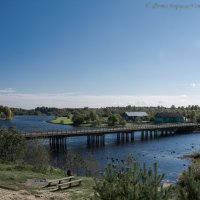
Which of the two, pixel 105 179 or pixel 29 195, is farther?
pixel 29 195

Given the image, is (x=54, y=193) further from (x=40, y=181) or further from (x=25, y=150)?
(x=25, y=150)

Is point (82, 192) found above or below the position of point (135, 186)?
below

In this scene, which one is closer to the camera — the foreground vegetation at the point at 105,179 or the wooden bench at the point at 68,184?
the foreground vegetation at the point at 105,179

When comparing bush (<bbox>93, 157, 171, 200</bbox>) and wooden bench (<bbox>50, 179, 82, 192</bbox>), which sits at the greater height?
bush (<bbox>93, 157, 171, 200</bbox>)

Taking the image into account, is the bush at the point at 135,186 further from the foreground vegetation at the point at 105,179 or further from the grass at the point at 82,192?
the grass at the point at 82,192

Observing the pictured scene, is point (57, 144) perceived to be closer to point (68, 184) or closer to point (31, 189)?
point (68, 184)

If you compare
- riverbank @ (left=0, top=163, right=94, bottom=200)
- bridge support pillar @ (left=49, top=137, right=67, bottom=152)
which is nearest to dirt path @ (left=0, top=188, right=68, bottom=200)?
riverbank @ (left=0, top=163, right=94, bottom=200)

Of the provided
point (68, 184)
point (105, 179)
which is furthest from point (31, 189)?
point (105, 179)

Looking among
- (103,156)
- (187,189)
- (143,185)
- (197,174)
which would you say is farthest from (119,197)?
(103,156)

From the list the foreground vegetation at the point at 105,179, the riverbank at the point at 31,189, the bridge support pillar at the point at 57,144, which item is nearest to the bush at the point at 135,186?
the foreground vegetation at the point at 105,179

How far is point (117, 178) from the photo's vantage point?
30.2 feet

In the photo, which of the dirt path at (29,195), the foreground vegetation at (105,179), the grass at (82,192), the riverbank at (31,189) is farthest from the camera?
the grass at (82,192)

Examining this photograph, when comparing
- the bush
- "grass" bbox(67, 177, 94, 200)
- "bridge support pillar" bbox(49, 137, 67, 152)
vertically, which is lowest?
"bridge support pillar" bbox(49, 137, 67, 152)

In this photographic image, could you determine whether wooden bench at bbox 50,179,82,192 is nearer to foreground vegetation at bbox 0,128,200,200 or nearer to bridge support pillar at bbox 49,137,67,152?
foreground vegetation at bbox 0,128,200,200
